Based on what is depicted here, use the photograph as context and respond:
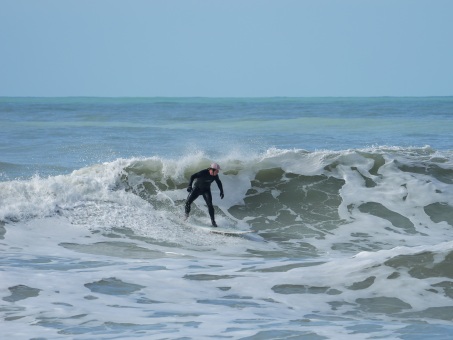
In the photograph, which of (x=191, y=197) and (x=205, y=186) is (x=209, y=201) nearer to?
(x=205, y=186)

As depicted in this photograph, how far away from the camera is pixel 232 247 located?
1630 centimetres

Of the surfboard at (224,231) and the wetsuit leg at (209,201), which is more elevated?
the wetsuit leg at (209,201)

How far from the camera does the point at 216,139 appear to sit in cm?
4100

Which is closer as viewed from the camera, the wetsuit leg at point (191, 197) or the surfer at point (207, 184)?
the surfer at point (207, 184)

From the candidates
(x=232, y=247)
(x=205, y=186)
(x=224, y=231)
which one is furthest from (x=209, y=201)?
(x=232, y=247)

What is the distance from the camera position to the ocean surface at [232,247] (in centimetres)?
979

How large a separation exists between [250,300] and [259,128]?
37952 millimetres

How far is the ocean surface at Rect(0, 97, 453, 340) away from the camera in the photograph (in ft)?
32.1

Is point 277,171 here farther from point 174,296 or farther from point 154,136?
point 154,136

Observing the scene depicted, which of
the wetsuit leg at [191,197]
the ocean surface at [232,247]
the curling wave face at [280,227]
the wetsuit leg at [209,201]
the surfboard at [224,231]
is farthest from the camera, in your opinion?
the wetsuit leg at [191,197]

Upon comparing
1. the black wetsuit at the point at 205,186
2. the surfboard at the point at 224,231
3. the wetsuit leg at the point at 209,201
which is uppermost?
the black wetsuit at the point at 205,186

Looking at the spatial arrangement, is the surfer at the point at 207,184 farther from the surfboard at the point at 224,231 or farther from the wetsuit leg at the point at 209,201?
the surfboard at the point at 224,231

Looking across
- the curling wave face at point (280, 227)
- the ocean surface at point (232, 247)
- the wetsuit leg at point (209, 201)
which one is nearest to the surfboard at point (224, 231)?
the ocean surface at point (232, 247)

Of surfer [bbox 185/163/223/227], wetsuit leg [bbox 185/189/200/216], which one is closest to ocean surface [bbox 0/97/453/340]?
wetsuit leg [bbox 185/189/200/216]
